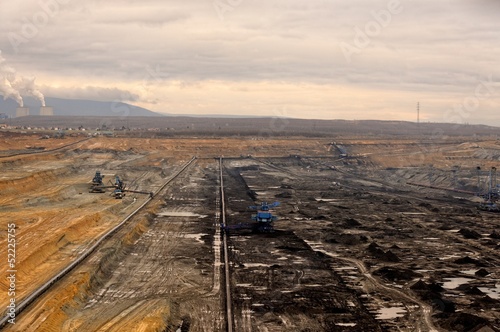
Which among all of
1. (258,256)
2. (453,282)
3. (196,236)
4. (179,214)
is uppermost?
(453,282)

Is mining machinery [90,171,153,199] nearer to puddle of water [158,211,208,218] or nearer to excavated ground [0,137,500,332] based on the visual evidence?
excavated ground [0,137,500,332]

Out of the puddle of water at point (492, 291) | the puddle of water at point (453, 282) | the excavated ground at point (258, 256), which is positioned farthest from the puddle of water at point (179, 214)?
the puddle of water at point (492, 291)

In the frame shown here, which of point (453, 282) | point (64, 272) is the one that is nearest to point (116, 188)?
point (64, 272)

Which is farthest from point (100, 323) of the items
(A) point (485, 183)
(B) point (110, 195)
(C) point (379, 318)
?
(A) point (485, 183)

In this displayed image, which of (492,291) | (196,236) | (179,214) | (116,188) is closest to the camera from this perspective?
(492,291)

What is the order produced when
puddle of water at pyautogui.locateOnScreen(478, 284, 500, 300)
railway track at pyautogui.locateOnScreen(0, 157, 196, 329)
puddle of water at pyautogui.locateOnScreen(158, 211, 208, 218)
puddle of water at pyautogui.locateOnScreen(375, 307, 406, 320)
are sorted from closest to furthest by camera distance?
railway track at pyautogui.locateOnScreen(0, 157, 196, 329) → puddle of water at pyautogui.locateOnScreen(375, 307, 406, 320) → puddle of water at pyautogui.locateOnScreen(478, 284, 500, 300) → puddle of water at pyautogui.locateOnScreen(158, 211, 208, 218)

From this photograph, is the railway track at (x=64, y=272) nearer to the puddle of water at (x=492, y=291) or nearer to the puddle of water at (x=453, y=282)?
the puddle of water at (x=453, y=282)

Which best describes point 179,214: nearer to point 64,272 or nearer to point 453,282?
point 64,272

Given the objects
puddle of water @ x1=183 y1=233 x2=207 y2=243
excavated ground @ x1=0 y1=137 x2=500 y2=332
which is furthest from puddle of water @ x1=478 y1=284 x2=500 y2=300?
puddle of water @ x1=183 y1=233 x2=207 y2=243
